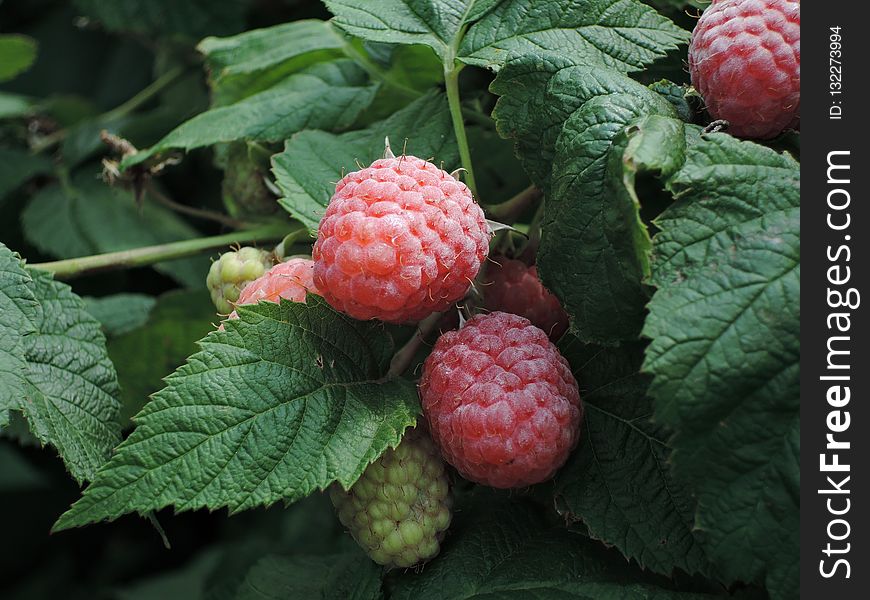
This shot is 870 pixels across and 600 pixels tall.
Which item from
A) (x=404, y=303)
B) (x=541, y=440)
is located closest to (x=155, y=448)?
(x=404, y=303)

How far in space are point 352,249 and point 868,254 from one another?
1.70 ft

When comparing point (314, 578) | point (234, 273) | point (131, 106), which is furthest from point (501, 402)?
point (131, 106)

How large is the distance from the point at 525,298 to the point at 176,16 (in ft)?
4.09

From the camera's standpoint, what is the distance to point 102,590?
8.61 feet

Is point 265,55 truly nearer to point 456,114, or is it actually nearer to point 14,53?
point 456,114

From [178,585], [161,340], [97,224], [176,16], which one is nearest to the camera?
[161,340]

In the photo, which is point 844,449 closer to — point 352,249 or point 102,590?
point 352,249

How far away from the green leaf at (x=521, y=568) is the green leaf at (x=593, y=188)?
28cm

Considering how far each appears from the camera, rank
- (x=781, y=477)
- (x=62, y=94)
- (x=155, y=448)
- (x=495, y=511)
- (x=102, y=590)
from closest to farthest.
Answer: (x=781, y=477) → (x=155, y=448) → (x=495, y=511) → (x=62, y=94) → (x=102, y=590)

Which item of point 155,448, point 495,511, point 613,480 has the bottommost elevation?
point 495,511

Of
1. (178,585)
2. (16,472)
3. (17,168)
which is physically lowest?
(178,585)

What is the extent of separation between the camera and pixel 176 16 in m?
2.00

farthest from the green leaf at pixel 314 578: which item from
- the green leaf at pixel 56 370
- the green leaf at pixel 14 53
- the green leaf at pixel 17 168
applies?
the green leaf at pixel 14 53

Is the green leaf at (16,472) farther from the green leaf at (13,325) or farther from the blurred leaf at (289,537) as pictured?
the green leaf at (13,325)
